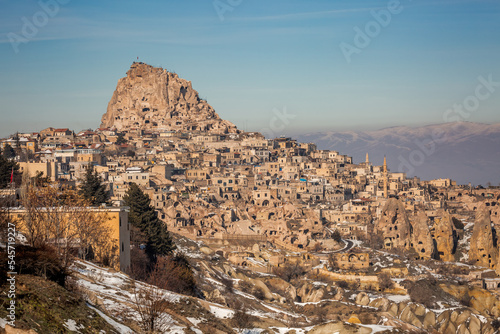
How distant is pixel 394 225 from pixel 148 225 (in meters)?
46.8

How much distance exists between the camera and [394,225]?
80.6 meters

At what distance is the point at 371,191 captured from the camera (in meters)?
103

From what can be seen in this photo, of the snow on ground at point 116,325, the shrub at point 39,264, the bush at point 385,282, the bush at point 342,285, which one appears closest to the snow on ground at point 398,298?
the bush at point 385,282

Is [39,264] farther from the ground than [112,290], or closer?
farther from the ground

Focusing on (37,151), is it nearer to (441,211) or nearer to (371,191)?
(371,191)

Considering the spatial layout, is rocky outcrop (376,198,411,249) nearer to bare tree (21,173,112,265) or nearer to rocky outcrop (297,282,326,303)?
rocky outcrop (297,282,326,303)

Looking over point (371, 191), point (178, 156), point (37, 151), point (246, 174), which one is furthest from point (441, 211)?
point (37, 151)

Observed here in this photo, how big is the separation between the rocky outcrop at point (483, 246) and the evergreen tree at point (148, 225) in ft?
150

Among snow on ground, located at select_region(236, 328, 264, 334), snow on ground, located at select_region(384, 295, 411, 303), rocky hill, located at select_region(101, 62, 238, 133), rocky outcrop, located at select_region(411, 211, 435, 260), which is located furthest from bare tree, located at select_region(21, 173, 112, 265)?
rocky hill, located at select_region(101, 62, 238, 133)

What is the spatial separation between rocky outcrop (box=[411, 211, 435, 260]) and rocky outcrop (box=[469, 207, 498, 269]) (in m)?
4.37

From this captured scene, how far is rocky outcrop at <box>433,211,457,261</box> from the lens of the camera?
78.4 meters

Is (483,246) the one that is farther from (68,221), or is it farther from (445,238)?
(68,221)

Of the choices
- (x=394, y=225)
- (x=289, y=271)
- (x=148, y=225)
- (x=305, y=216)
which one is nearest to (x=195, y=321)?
(x=148, y=225)

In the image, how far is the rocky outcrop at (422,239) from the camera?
7700 centimetres
